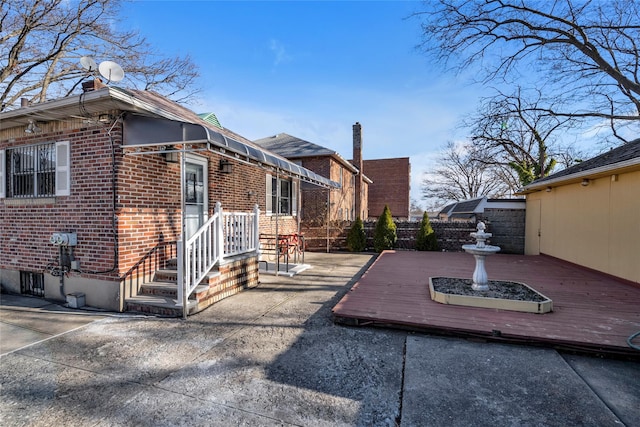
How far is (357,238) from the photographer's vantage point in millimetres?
12477

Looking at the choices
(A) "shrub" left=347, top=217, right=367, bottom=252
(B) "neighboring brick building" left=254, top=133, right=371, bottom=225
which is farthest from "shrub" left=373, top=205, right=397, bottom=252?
(B) "neighboring brick building" left=254, top=133, right=371, bottom=225

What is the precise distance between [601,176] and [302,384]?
27.8 feet

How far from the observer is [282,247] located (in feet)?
27.7

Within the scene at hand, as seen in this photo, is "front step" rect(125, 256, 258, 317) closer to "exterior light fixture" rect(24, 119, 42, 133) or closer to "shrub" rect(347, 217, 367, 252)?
"exterior light fixture" rect(24, 119, 42, 133)

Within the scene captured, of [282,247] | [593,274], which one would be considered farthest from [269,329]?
[593,274]

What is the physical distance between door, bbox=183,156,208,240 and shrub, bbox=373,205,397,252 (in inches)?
286

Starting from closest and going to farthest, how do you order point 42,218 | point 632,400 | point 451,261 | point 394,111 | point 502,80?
point 632,400, point 42,218, point 451,261, point 502,80, point 394,111

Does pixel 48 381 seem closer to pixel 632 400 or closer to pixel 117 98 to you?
pixel 117 98

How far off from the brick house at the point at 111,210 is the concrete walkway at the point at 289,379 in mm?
888

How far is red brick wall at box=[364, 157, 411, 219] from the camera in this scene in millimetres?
26969

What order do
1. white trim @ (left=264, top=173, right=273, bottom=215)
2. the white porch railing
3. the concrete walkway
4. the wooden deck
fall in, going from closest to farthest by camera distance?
the concrete walkway
the wooden deck
the white porch railing
white trim @ (left=264, top=173, right=273, bottom=215)

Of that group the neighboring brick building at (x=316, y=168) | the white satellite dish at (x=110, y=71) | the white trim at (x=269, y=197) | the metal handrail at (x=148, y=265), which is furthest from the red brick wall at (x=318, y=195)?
the white satellite dish at (x=110, y=71)

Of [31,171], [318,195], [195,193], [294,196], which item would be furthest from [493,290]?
[318,195]

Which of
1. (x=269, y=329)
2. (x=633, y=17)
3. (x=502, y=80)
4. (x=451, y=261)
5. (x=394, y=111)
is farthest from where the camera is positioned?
(x=394, y=111)
